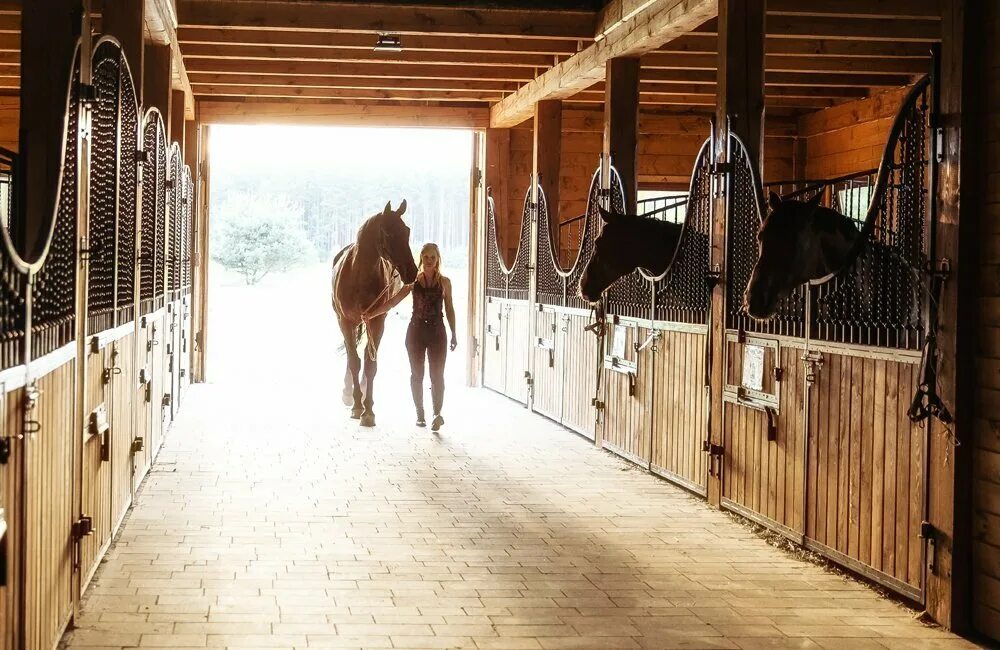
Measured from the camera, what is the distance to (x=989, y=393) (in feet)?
11.5

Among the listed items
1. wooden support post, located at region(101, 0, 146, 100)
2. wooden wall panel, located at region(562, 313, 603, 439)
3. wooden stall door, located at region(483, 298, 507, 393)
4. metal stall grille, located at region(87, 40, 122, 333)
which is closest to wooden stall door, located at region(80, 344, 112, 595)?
metal stall grille, located at region(87, 40, 122, 333)

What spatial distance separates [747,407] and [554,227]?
4.61 metres

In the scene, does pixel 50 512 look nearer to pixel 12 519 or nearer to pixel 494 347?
pixel 12 519

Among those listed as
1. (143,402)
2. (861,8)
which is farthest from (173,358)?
(861,8)

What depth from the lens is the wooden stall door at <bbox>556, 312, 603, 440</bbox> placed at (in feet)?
26.4

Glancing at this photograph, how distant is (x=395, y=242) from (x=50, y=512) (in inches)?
→ 211

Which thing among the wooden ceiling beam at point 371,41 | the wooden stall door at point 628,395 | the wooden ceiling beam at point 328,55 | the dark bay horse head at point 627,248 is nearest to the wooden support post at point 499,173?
the wooden ceiling beam at point 328,55

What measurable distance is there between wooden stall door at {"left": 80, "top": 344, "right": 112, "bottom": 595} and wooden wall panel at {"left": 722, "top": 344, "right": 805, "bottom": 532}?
287 centimetres

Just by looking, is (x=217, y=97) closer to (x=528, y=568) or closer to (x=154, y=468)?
(x=154, y=468)

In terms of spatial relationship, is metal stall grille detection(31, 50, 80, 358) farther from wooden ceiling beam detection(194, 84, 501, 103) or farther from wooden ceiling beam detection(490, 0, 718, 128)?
wooden ceiling beam detection(194, 84, 501, 103)

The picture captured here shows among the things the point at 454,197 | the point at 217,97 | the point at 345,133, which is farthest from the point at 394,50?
the point at 454,197

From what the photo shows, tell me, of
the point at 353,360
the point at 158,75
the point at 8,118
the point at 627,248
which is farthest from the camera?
the point at 8,118

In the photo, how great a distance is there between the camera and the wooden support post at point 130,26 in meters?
5.66

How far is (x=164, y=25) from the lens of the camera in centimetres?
720
